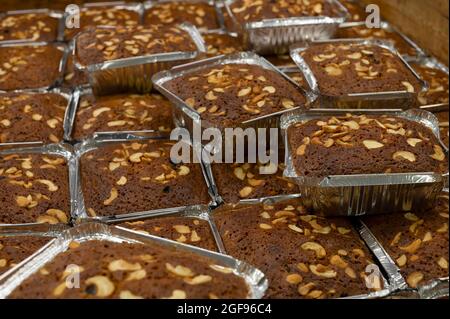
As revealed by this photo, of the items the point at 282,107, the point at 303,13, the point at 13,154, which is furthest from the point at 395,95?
the point at 13,154

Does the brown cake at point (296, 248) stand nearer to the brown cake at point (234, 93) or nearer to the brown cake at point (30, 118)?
the brown cake at point (234, 93)

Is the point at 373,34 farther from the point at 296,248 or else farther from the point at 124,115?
the point at 296,248

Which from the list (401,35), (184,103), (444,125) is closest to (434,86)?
(444,125)

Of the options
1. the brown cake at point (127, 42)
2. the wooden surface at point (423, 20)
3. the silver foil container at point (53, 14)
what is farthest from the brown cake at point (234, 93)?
the silver foil container at point (53, 14)

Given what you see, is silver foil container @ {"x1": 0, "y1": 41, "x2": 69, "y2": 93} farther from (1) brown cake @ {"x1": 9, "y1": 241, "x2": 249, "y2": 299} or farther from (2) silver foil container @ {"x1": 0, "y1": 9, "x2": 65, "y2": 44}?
(1) brown cake @ {"x1": 9, "y1": 241, "x2": 249, "y2": 299}

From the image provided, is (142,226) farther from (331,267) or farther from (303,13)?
(303,13)

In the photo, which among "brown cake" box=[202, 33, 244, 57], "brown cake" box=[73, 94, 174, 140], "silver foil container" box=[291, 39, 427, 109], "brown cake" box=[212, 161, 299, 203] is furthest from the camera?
"brown cake" box=[202, 33, 244, 57]

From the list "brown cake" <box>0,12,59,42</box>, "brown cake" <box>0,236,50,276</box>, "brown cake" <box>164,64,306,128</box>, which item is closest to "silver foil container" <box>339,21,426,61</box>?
"brown cake" <box>164,64,306,128</box>
